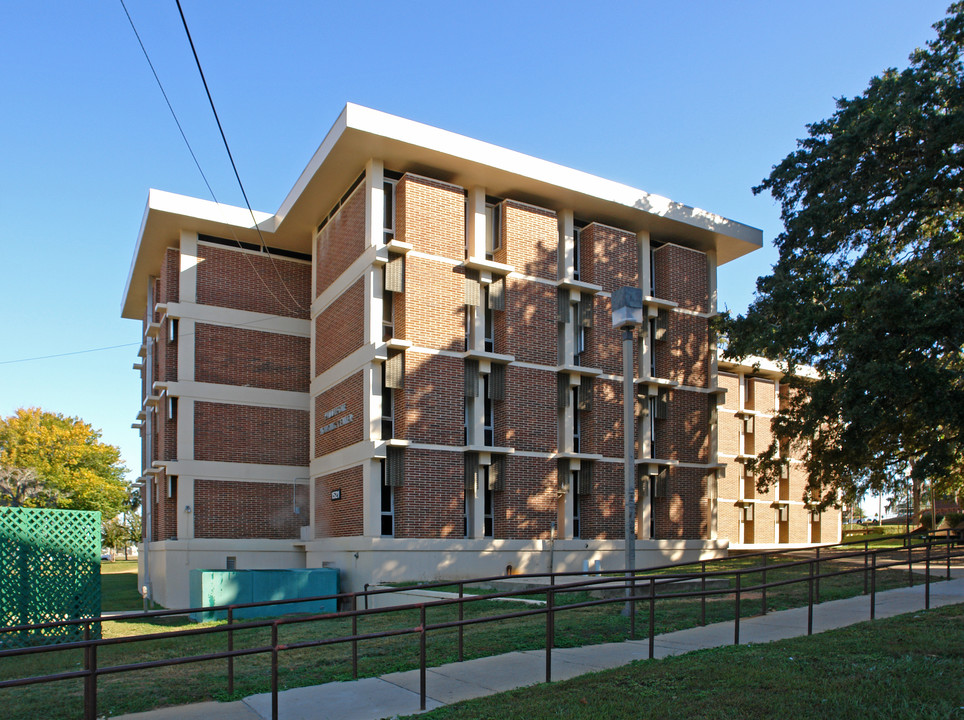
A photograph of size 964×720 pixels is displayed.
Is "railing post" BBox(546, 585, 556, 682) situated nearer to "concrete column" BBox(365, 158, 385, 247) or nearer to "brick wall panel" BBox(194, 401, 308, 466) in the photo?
"concrete column" BBox(365, 158, 385, 247)

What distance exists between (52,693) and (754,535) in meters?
34.6

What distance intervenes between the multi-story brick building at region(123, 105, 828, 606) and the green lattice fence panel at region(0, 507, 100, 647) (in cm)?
871

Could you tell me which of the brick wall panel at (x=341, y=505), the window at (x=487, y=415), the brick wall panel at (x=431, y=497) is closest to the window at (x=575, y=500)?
the window at (x=487, y=415)

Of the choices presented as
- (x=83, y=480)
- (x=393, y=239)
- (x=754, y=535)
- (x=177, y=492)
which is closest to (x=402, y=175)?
(x=393, y=239)

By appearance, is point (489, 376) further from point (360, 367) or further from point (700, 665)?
point (700, 665)

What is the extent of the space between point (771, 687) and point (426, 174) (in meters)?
19.1

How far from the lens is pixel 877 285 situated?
61.5 feet

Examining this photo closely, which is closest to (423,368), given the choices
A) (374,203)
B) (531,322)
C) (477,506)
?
(531,322)

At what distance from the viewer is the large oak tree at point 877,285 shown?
1880cm

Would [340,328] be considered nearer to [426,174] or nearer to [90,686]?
→ [426,174]

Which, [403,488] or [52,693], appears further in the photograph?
[403,488]

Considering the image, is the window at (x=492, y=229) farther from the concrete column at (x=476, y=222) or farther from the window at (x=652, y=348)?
the window at (x=652, y=348)

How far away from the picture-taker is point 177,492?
25.9 meters

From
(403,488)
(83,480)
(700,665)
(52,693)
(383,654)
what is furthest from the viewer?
(83,480)
